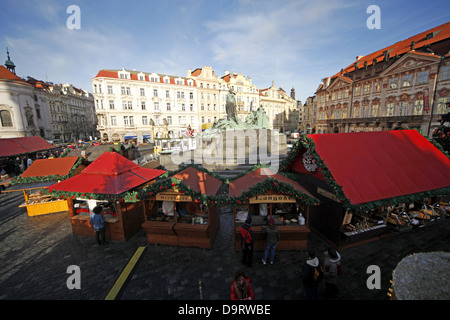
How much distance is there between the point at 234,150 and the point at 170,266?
14.0 metres

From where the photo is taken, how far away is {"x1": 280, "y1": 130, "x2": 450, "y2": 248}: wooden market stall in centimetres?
697

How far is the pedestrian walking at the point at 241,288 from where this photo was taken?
4.23 m

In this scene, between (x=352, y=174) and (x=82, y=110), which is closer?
(x=352, y=174)

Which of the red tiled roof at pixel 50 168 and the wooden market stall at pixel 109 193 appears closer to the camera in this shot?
the wooden market stall at pixel 109 193

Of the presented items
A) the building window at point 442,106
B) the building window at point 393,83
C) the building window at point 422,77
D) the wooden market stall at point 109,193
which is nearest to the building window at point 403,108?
the building window at point 393,83

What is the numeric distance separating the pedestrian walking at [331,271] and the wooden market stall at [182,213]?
396 centimetres

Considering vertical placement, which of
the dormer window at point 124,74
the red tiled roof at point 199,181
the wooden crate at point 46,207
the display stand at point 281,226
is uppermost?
the dormer window at point 124,74

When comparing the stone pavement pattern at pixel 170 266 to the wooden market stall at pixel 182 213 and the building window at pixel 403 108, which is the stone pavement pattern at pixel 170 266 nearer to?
the wooden market stall at pixel 182 213

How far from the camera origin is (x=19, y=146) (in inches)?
803

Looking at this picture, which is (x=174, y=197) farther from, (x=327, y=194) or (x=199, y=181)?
(x=327, y=194)

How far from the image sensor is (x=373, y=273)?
6.05 metres

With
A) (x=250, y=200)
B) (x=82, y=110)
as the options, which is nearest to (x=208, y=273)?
(x=250, y=200)
